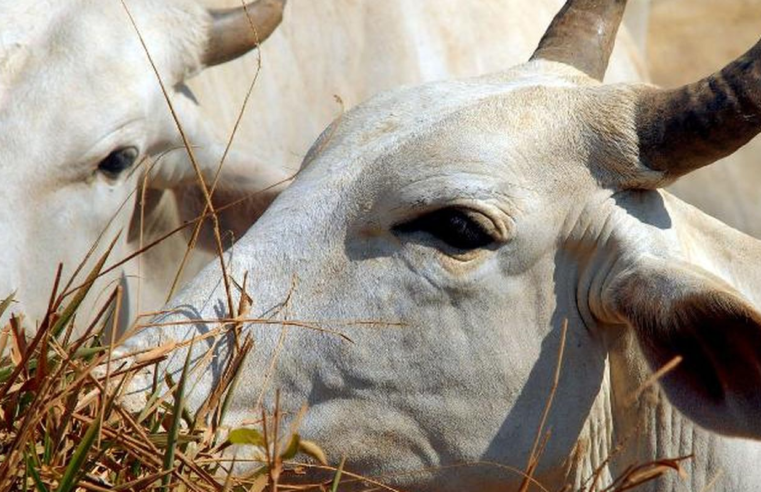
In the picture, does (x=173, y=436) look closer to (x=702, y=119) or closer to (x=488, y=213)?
(x=488, y=213)

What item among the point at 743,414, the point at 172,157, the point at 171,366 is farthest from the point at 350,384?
the point at 172,157

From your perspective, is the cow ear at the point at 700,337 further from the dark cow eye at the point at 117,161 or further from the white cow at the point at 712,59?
the white cow at the point at 712,59

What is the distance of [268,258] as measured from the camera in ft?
10.5

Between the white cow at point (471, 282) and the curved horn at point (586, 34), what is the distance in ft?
1.67

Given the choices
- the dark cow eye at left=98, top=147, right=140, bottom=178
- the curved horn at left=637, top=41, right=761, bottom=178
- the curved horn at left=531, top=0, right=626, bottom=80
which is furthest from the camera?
the dark cow eye at left=98, top=147, right=140, bottom=178

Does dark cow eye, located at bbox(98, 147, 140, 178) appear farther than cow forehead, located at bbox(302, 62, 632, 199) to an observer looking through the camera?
Yes

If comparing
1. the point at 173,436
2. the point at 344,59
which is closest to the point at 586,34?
the point at 173,436

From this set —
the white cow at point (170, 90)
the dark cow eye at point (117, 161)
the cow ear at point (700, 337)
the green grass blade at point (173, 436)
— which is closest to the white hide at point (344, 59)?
the white cow at point (170, 90)

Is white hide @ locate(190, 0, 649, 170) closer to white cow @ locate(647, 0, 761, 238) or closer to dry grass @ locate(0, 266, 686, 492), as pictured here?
white cow @ locate(647, 0, 761, 238)

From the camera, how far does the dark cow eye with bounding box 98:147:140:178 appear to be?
478 centimetres

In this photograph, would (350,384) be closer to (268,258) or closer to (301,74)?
(268,258)

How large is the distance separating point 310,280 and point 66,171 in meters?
1.71

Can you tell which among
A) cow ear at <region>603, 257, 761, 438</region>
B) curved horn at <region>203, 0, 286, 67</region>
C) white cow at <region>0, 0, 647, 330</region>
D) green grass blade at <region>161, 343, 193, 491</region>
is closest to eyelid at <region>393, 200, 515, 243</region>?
cow ear at <region>603, 257, 761, 438</region>

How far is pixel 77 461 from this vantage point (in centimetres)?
266
